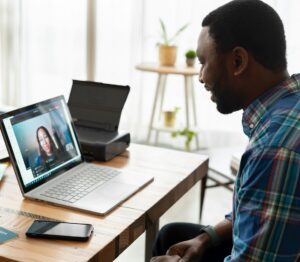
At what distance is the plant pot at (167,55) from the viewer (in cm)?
357

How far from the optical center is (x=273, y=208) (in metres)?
1.02

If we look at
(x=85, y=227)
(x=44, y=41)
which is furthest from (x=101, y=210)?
(x=44, y=41)

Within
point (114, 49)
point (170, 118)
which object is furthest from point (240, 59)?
point (114, 49)

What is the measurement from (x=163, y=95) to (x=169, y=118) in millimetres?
258

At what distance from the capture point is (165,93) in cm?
400

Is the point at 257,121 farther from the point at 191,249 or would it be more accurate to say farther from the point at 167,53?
the point at 167,53

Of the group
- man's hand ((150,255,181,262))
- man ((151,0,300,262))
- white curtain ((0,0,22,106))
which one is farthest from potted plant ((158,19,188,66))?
man's hand ((150,255,181,262))

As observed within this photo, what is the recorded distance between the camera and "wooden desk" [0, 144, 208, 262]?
1125 mm

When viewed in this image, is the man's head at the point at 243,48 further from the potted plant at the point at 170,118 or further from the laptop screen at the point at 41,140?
the potted plant at the point at 170,118

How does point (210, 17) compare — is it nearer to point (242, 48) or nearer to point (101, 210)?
point (242, 48)

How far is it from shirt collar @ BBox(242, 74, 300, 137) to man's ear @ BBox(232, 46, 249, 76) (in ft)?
0.27

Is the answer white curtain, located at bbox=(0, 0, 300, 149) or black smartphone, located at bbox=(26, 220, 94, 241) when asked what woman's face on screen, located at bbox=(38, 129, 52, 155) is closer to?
black smartphone, located at bbox=(26, 220, 94, 241)

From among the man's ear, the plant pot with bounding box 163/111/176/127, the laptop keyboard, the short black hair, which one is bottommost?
the plant pot with bounding box 163/111/176/127

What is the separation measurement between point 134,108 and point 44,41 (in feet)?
3.33
